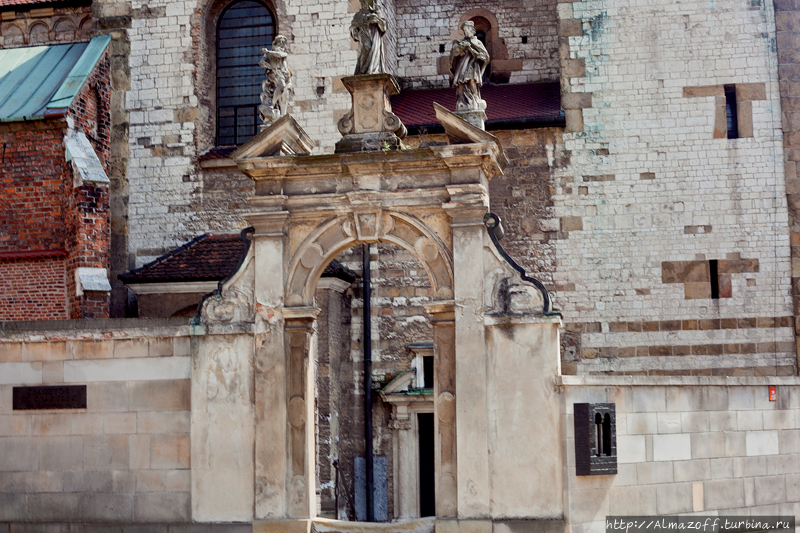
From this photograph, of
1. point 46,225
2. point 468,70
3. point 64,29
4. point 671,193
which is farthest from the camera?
point 64,29

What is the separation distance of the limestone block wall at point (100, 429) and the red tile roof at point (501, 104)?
8582 millimetres

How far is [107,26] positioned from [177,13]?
1488mm

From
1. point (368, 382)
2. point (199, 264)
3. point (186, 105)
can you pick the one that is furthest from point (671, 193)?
point (186, 105)

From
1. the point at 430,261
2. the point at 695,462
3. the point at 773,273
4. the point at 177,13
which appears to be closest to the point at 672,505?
the point at 695,462

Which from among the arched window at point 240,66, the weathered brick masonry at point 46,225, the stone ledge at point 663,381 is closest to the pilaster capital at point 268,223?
the stone ledge at point 663,381

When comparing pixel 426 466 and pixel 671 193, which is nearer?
pixel 671 193

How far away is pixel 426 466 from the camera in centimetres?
1934

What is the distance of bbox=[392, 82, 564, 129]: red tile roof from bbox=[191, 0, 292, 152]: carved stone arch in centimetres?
277

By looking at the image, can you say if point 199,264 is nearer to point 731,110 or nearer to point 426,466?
point 426,466

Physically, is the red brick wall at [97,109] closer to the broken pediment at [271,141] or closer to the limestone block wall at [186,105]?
the limestone block wall at [186,105]

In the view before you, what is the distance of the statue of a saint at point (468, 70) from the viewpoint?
13.0 m

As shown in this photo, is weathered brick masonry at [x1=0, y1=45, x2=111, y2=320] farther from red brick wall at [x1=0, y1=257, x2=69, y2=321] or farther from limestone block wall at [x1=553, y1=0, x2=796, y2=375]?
limestone block wall at [x1=553, y1=0, x2=796, y2=375]

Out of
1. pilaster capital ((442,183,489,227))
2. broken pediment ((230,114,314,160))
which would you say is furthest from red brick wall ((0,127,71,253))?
pilaster capital ((442,183,489,227))

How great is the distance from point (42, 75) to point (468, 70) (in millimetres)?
11125
